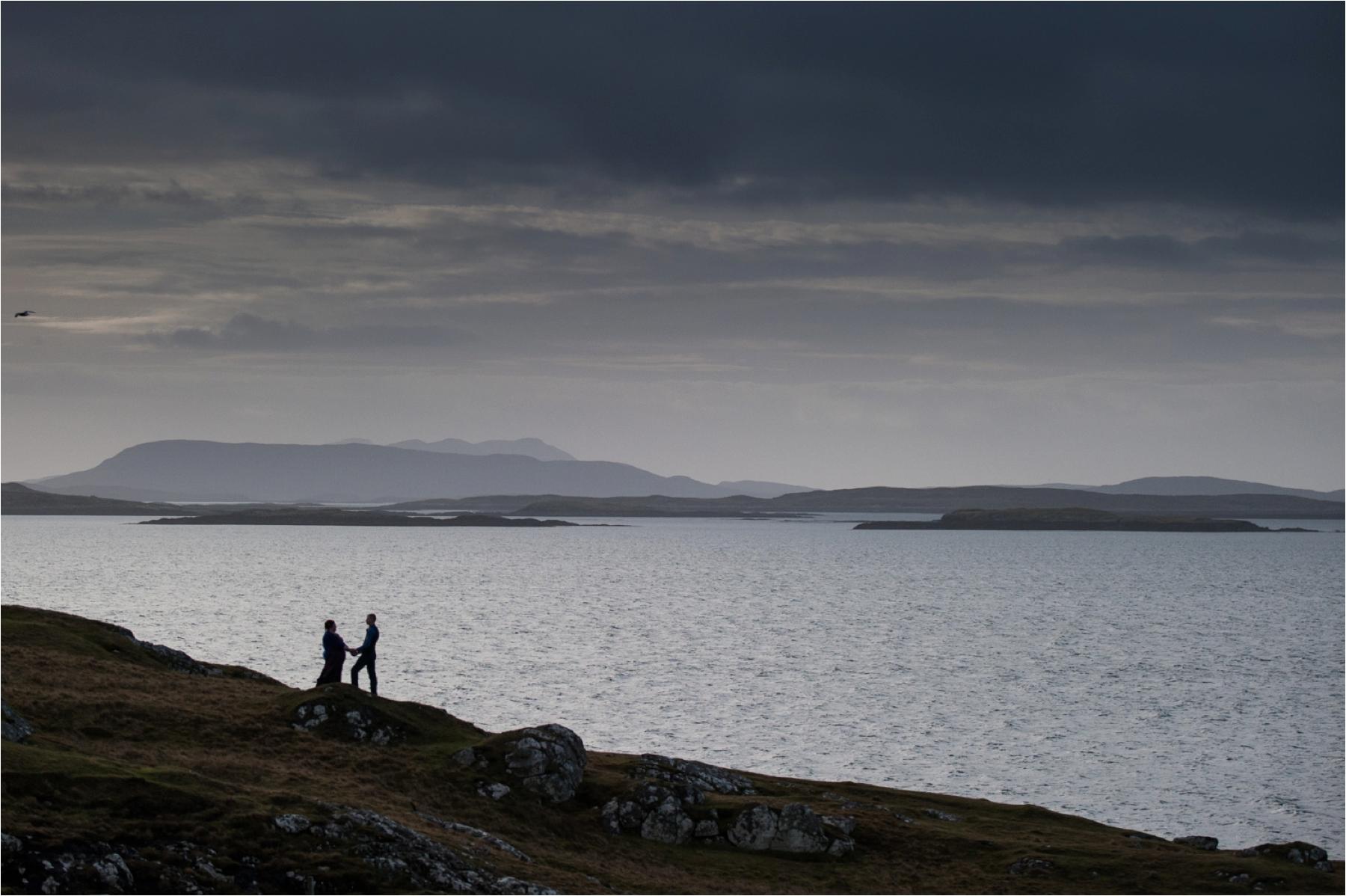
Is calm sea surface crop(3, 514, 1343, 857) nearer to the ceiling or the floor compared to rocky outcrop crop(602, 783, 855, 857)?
nearer to the floor

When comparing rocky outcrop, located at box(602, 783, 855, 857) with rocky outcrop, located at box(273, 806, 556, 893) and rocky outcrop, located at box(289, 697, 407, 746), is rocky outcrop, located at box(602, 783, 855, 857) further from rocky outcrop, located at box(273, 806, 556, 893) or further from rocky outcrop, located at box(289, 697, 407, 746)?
rocky outcrop, located at box(273, 806, 556, 893)

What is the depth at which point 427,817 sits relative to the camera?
38.7 m

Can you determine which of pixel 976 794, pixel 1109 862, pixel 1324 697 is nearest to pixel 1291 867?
pixel 1109 862

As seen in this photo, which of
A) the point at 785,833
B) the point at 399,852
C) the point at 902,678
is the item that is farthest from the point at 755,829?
the point at 902,678

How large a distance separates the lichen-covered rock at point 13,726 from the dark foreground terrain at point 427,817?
114 millimetres

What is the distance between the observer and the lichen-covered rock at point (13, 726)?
1415 inches

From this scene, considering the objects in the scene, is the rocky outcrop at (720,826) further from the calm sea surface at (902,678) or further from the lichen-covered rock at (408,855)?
the calm sea surface at (902,678)

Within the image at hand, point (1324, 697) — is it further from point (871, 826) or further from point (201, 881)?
point (201, 881)

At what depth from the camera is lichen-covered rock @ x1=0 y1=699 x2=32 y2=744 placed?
35.9 m

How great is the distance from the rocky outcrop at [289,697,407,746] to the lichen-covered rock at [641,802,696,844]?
9789 millimetres

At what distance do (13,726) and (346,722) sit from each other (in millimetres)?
11844

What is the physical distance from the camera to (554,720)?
78625 millimetres

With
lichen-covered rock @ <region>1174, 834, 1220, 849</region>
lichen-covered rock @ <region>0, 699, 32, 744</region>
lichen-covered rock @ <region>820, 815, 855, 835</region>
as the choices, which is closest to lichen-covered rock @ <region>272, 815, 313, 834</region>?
lichen-covered rock @ <region>0, 699, 32, 744</region>

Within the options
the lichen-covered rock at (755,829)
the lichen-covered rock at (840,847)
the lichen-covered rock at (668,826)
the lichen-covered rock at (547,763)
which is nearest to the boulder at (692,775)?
the lichen-covered rock at (668,826)
